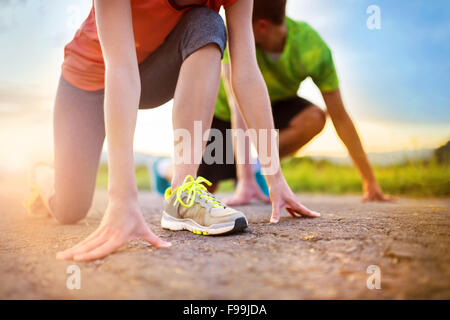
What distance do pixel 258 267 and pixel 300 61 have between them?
2.19 m

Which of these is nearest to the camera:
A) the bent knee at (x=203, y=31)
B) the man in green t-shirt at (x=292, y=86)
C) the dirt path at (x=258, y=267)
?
the dirt path at (x=258, y=267)

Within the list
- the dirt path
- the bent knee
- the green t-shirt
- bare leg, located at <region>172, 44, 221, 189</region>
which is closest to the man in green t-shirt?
the green t-shirt

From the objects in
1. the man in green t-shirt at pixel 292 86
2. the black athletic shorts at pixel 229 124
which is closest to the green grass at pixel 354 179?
the man in green t-shirt at pixel 292 86

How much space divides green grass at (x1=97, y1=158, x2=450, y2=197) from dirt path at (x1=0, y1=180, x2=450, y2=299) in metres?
3.07

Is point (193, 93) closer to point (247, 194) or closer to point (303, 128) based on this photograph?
point (247, 194)

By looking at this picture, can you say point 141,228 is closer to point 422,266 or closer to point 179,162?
point 179,162

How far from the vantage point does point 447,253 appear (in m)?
1.04

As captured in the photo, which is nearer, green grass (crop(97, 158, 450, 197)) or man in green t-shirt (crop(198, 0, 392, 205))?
man in green t-shirt (crop(198, 0, 392, 205))

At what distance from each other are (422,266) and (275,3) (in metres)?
2.20

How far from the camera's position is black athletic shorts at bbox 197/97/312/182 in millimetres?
3244

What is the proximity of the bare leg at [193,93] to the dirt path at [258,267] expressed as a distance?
1.06ft

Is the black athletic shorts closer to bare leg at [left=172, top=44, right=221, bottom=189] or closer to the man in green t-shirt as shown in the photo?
the man in green t-shirt

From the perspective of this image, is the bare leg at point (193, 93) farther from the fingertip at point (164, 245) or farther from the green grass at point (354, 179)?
the green grass at point (354, 179)

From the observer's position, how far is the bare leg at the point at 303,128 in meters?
3.13
